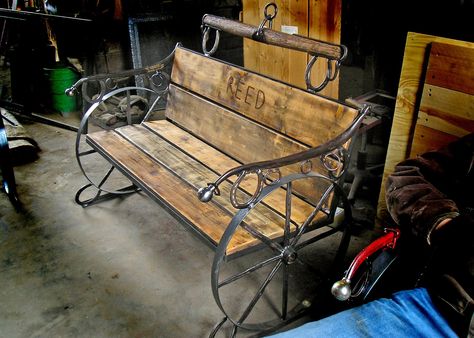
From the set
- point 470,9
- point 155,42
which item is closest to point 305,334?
point 470,9

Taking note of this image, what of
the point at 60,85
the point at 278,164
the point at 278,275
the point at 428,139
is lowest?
the point at 278,275

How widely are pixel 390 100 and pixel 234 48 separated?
2345 mm

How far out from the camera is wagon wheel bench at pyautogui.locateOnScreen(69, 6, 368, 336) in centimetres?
200

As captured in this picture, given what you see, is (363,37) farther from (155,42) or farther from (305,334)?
(305,334)

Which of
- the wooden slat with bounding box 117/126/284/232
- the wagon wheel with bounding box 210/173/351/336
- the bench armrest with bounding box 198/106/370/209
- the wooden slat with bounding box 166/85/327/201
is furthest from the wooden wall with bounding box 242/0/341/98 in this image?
the bench armrest with bounding box 198/106/370/209

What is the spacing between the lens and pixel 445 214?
159cm

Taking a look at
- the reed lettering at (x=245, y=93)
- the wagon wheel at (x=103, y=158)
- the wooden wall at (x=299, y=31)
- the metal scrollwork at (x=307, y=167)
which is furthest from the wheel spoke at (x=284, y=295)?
the wooden wall at (x=299, y=31)

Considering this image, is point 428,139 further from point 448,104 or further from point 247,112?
point 247,112

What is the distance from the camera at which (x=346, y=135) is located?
1984 mm

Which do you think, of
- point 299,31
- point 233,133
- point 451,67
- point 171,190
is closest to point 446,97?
point 451,67

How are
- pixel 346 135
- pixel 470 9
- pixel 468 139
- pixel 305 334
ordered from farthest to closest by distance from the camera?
pixel 470 9 → pixel 346 135 → pixel 468 139 → pixel 305 334

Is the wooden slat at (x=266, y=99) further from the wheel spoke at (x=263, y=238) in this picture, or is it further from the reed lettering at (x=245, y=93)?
the wheel spoke at (x=263, y=238)

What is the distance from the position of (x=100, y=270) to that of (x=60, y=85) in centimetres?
300

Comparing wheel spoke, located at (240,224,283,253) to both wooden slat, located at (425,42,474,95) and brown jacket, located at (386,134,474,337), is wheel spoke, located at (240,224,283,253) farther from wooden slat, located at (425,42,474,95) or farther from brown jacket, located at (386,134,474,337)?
wooden slat, located at (425,42,474,95)
